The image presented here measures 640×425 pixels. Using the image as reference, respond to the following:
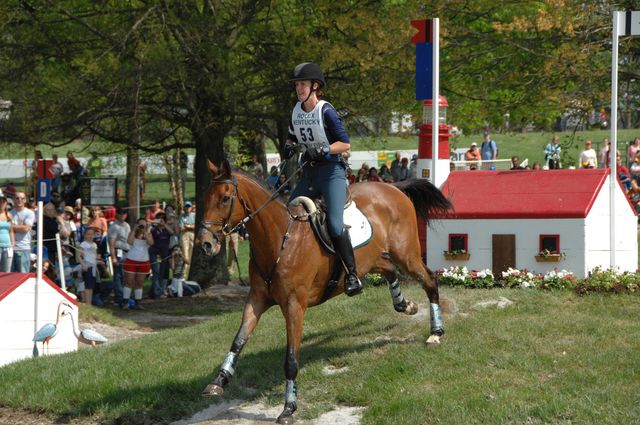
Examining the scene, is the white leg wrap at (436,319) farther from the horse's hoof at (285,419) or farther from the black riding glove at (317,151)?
the horse's hoof at (285,419)

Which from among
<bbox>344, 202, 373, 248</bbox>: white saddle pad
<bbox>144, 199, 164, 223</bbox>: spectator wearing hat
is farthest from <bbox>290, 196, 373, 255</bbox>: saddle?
<bbox>144, 199, 164, 223</bbox>: spectator wearing hat

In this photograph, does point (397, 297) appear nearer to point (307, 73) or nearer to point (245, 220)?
point (245, 220)

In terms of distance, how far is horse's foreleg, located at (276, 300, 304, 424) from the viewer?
9.17 meters

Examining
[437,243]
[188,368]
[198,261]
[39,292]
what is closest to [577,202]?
[437,243]

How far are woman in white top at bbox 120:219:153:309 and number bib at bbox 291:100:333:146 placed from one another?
1251cm

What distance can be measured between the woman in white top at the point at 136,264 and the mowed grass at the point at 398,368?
8587mm

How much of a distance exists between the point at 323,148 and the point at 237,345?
2035 millimetres

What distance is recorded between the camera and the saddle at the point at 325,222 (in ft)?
32.4

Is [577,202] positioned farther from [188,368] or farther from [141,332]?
[141,332]

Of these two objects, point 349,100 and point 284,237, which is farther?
point 349,100

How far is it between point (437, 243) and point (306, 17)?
29.8 ft

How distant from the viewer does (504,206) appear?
14.0 metres

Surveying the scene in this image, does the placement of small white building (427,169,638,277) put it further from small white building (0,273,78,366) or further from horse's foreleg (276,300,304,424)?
small white building (0,273,78,366)

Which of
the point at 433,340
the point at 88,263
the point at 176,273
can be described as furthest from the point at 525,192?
the point at 176,273
